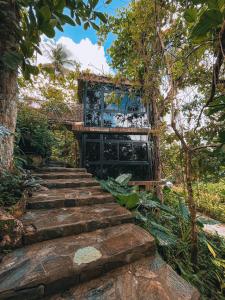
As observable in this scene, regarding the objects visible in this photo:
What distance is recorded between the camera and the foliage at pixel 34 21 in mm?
2022

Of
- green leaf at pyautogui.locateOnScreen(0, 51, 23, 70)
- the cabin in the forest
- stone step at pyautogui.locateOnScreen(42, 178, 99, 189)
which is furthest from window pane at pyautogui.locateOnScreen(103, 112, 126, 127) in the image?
green leaf at pyautogui.locateOnScreen(0, 51, 23, 70)

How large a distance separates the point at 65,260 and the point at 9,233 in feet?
1.97

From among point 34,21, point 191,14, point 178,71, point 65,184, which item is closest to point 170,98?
point 178,71

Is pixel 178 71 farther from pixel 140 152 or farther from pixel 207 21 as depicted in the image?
pixel 140 152

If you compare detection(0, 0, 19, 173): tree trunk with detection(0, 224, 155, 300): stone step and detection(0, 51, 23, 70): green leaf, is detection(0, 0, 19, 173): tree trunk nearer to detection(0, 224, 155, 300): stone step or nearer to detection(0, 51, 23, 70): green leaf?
detection(0, 51, 23, 70): green leaf

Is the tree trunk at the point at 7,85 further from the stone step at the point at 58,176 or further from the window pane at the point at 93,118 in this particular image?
the window pane at the point at 93,118

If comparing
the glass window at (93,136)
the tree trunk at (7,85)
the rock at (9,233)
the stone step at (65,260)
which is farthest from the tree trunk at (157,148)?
the glass window at (93,136)

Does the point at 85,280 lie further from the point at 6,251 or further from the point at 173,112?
the point at 173,112

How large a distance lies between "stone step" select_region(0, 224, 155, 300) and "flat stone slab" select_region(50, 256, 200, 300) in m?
0.06

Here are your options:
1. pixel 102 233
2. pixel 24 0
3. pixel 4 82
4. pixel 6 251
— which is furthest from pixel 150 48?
pixel 6 251

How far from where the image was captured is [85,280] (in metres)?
1.39

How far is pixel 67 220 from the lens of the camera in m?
2.01

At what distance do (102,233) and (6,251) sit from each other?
919mm

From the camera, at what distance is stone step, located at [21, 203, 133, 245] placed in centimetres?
173
